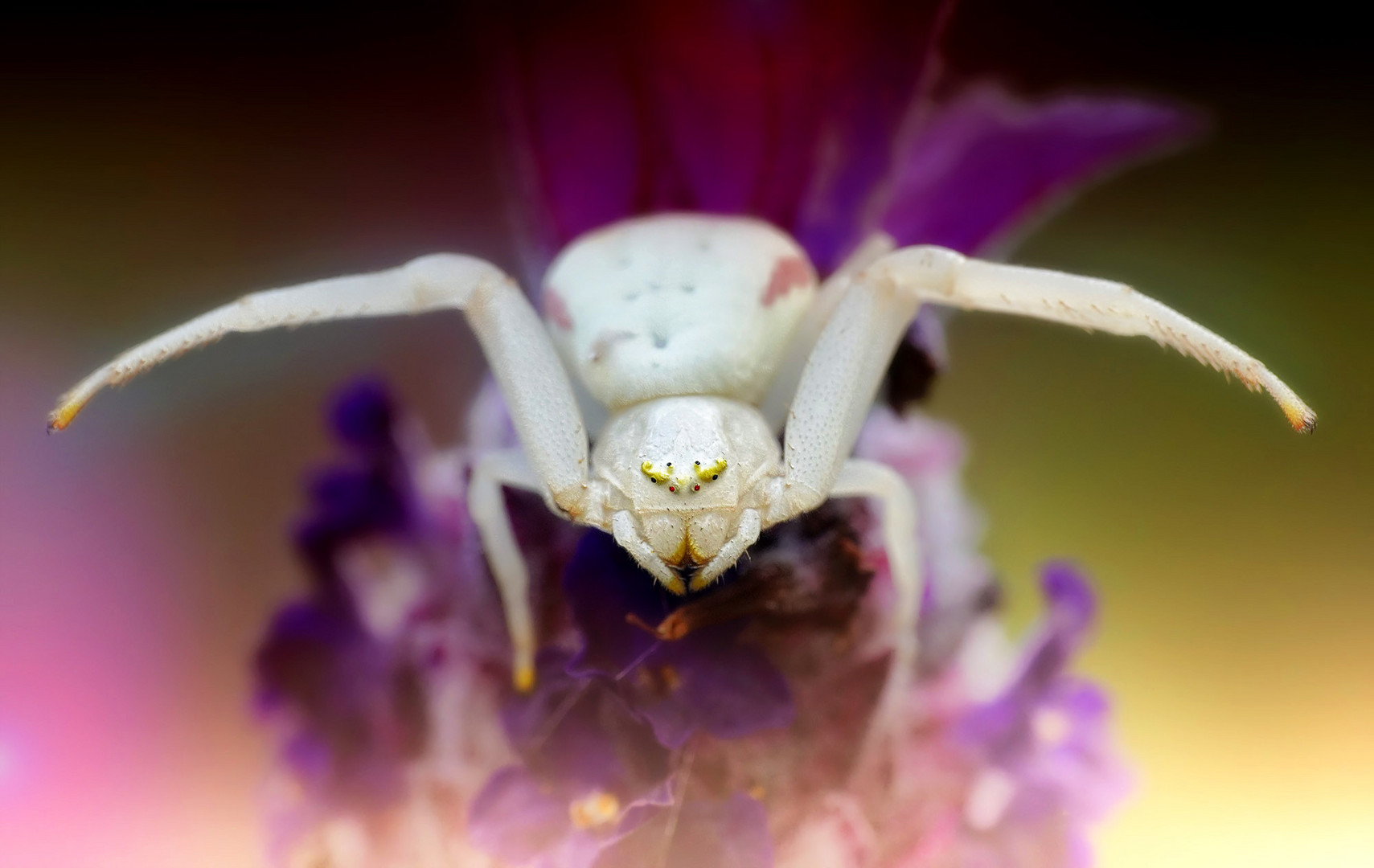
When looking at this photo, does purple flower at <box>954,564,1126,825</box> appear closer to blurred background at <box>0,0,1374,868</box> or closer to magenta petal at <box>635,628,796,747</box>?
blurred background at <box>0,0,1374,868</box>

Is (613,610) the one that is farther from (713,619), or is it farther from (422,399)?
(422,399)

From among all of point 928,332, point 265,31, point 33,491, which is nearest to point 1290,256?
point 928,332

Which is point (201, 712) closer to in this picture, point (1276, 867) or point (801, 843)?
point (801, 843)

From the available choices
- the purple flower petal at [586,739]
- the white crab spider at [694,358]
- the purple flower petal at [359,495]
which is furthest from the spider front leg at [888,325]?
the purple flower petal at [359,495]

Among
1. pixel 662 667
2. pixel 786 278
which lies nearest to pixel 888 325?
pixel 786 278

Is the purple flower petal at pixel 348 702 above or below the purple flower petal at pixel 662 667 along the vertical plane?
below

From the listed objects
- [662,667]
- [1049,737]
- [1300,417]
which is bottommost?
[1049,737]

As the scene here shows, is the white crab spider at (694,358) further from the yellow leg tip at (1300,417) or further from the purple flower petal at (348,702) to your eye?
the purple flower petal at (348,702)
